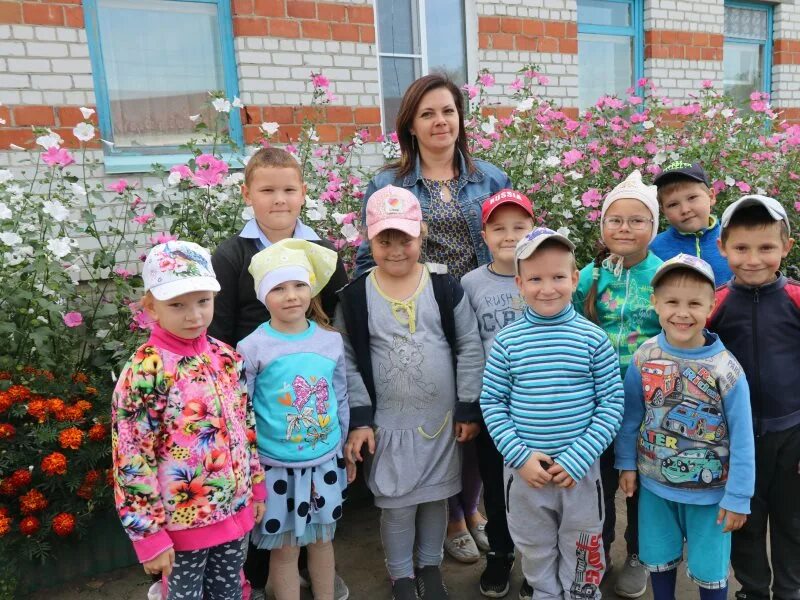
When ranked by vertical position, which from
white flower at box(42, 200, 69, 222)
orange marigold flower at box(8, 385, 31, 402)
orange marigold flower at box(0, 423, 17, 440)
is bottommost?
orange marigold flower at box(0, 423, 17, 440)

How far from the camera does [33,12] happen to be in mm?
3951

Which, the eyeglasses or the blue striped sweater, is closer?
the blue striped sweater

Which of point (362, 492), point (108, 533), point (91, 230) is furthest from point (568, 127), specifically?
point (108, 533)

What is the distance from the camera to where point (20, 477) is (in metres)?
2.42

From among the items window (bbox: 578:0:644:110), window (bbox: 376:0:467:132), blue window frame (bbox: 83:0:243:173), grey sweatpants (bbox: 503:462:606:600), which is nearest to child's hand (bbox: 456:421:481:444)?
grey sweatpants (bbox: 503:462:606:600)

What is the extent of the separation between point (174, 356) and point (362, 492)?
5.58 feet

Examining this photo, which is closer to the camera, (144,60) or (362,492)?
(362,492)

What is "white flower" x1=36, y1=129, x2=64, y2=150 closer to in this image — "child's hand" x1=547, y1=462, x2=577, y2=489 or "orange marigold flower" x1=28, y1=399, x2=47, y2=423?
"orange marigold flower" x1=28, y1=399, x2=47, y2=423

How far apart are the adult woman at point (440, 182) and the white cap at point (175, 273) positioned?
85 cm

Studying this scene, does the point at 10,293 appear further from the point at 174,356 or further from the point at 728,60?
the point at 728,60

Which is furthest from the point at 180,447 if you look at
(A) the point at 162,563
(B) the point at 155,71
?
(B) the point at 155,71

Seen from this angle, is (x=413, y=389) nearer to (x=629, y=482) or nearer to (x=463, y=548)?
(x=629, y=482)

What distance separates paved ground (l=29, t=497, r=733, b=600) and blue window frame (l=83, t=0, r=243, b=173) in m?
2.69

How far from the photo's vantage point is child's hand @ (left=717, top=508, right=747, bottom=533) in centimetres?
199
